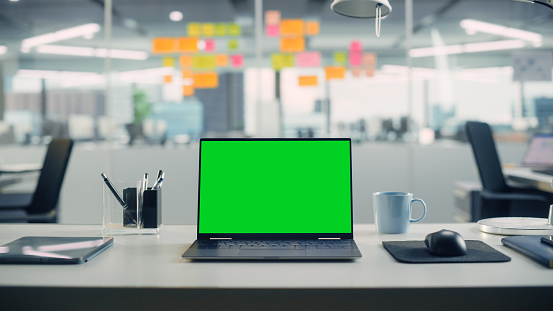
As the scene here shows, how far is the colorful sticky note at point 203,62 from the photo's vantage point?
13.8ft

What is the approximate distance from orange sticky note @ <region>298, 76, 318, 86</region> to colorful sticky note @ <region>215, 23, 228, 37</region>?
0.76m

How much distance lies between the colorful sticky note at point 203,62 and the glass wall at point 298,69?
0.01 meters

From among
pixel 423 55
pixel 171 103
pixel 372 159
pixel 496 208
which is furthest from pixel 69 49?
pixel 496 208

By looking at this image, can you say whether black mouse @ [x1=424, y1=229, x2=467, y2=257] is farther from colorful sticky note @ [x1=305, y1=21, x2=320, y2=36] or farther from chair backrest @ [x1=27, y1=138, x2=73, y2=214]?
colorful sticky note @ [x1=305, y1=21, x2=320, y2=36]

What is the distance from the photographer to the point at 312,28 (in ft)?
13.8

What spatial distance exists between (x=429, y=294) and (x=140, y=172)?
362 centimetres

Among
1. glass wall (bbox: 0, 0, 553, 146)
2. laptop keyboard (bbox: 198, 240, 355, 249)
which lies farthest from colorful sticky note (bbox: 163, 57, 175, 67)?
laptop keyboard (bbox: 198, 240, 355, 249)

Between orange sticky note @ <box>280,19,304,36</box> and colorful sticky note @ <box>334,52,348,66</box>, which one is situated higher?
orange sticky note @ <box>280,19,304,36</box>

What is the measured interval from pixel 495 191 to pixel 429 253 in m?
2.05

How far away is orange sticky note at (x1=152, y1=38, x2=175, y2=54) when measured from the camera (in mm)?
4227

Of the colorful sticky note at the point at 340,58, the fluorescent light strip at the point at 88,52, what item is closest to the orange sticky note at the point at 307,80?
the colorful sticky note at the point at 340,58

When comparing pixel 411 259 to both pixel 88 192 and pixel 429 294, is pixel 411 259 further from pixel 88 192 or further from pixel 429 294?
pixel 88 192

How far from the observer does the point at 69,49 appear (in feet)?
14.6

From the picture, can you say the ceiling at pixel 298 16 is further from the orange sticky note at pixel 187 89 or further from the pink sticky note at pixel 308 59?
the orange sticky note at pixel 187 89
